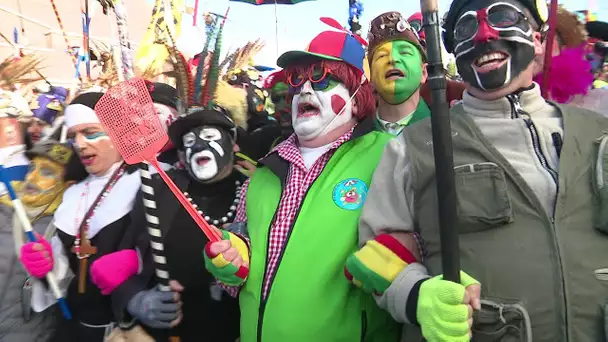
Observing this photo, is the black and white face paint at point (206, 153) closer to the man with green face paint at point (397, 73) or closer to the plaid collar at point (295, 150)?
the plaid collar at point (295, 150)

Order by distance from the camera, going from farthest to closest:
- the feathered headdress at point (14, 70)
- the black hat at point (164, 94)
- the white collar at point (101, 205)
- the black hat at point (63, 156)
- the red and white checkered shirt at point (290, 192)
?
the feathered headdress at point (14, 70) < the black hat at point (164, 94) < the black hat at point (63, 156) < the white collar at point (101, 205) < the red and white checkered shirt at point (290, 192)

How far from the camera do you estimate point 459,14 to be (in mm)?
1727

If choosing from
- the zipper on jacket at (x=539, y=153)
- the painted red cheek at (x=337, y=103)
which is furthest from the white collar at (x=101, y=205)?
the zipper on jacket at (x=539, y=153)

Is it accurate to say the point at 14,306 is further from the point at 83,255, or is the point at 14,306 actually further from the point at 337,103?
the point at 337,103

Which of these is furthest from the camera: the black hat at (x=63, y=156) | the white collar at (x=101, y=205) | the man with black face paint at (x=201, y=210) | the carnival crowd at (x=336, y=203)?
the black hat at (x=63, y=156)

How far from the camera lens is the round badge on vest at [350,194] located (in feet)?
6.45

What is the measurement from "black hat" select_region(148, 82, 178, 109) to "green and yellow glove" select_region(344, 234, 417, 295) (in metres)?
1.95

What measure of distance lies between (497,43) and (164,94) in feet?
→ 7.31

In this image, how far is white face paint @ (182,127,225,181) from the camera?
2.59 m

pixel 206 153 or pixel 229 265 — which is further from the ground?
pixel 206 153

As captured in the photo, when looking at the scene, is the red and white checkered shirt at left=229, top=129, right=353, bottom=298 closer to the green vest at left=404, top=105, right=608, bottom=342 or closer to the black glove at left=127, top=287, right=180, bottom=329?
the black glove at left=127, top=287, right=180, bottom=329

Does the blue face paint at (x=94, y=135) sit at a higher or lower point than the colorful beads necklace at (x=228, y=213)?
higher

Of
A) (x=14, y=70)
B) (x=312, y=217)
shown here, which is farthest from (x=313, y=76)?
(x=14, y=70)

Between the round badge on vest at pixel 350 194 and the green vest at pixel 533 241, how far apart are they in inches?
17.3
